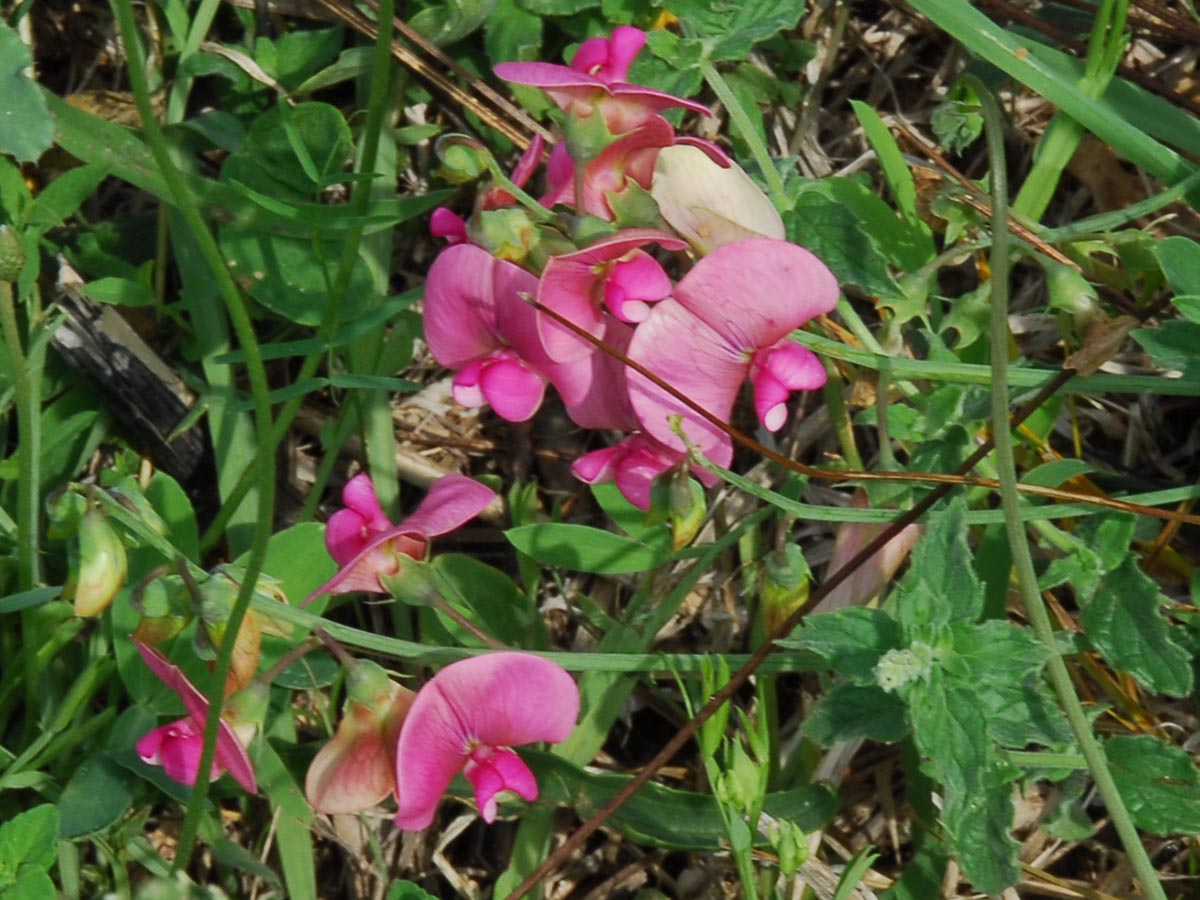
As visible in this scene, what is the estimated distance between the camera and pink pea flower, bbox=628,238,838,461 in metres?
1.57

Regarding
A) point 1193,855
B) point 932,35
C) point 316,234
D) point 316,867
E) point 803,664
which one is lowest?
point 316,867

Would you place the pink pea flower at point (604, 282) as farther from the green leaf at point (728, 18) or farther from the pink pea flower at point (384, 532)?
the green leaf at point (728, 18)

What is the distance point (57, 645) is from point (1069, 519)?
1393mm

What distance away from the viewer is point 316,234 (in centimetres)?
197

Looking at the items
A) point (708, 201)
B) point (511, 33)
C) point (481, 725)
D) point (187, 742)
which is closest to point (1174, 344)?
point (708, 201)

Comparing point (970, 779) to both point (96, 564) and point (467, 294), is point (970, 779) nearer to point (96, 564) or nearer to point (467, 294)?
point (467, 294)

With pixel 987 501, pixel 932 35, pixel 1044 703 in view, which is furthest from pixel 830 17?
pixel 1044 703

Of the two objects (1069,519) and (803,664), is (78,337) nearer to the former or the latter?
(803,664)

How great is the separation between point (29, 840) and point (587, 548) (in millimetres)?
746

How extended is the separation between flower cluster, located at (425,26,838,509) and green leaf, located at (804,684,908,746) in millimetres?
305

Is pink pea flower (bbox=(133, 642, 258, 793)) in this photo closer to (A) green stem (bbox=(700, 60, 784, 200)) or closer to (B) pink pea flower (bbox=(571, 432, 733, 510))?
(B) pink pea flower (bbox=(571, 432, 733, 510))

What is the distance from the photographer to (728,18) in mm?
1829

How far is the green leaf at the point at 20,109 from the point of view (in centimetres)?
154

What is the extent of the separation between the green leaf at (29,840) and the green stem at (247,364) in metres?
0.18
